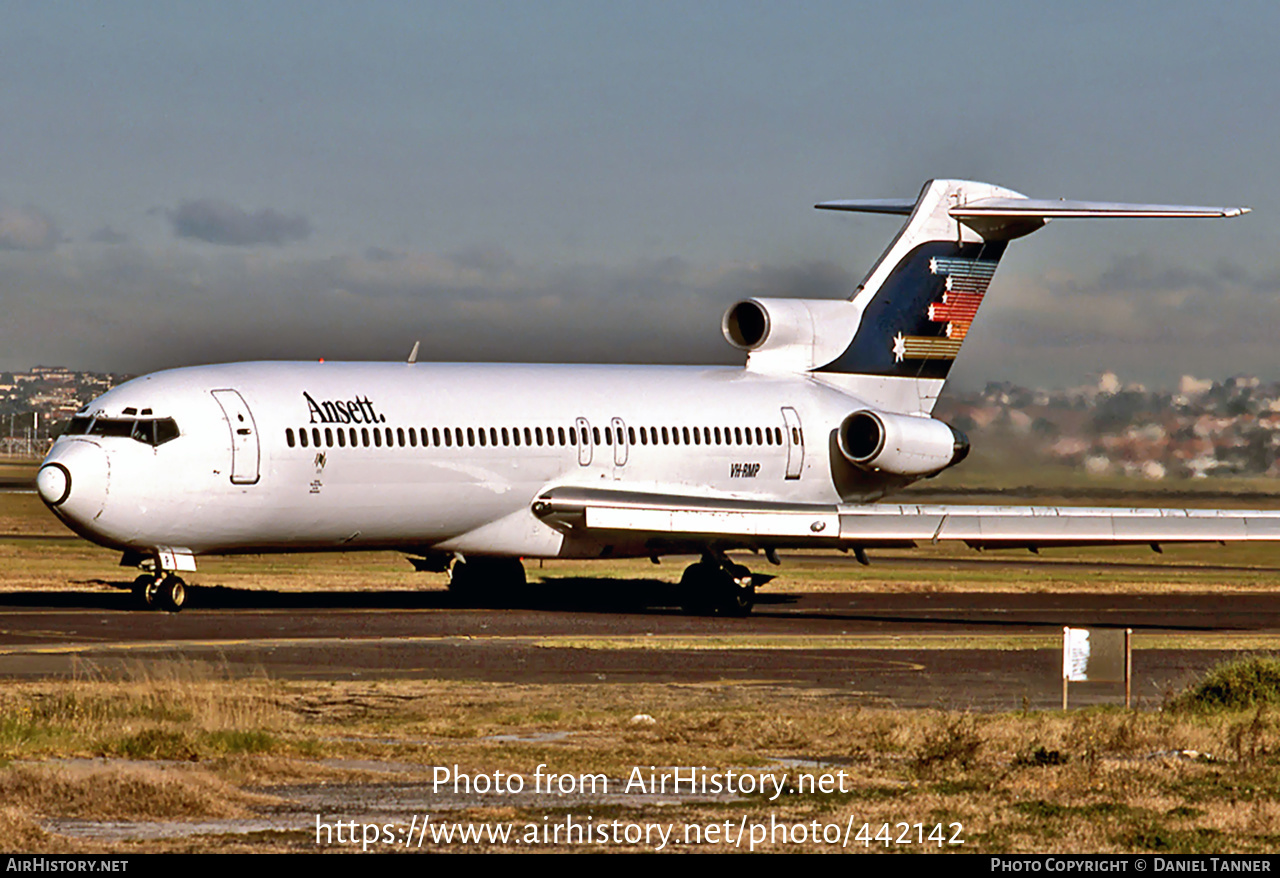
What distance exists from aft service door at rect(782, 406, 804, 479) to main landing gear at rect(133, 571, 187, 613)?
44.8ft

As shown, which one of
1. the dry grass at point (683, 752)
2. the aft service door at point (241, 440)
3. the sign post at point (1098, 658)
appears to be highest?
the aft service door at point (241, 440)

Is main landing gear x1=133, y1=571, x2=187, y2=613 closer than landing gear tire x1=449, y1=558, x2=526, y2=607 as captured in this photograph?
Yes

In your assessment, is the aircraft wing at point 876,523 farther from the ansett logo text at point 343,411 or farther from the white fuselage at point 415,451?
the ansett logo text at point 343,411

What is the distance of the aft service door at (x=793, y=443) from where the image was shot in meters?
41.4

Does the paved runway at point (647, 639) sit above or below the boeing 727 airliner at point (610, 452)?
below

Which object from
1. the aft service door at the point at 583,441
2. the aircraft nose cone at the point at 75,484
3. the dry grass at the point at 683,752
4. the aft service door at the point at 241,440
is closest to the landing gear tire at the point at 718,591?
the aft service door at the point at 583,441

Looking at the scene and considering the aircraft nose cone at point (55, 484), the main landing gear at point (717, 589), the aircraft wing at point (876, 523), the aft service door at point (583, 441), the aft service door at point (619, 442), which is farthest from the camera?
the aft service door at point (619, 442)

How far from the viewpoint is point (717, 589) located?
123 ft

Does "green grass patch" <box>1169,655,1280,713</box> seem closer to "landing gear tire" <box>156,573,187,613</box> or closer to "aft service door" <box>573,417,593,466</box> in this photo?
"aft service door" <box>573,417,593,466</box>

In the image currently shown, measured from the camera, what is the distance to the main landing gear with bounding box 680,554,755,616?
123 feet

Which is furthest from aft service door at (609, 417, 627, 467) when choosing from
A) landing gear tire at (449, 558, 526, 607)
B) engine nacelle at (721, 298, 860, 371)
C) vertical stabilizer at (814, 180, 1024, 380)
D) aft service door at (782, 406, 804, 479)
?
vertical stabilizer at (814, 180, 1024, 380)

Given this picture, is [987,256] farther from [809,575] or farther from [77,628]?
[77,628]

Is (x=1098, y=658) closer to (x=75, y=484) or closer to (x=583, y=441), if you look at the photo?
(x=75, y=484)

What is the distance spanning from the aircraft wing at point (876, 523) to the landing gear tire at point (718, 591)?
58cm
